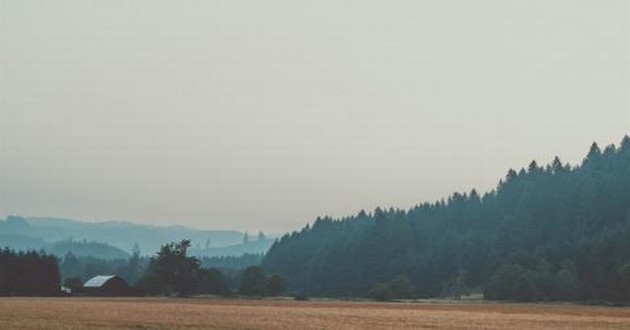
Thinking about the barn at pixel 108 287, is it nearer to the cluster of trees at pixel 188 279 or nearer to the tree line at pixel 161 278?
the tree line at pixel 161 278

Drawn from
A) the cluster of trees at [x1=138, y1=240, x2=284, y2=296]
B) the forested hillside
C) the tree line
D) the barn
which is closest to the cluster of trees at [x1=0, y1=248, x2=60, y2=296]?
the tree line

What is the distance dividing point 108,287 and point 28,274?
1577cm

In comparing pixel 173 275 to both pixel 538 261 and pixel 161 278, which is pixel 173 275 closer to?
pixel 161 278

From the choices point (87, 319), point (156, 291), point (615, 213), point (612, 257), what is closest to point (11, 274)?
point (156, 291)

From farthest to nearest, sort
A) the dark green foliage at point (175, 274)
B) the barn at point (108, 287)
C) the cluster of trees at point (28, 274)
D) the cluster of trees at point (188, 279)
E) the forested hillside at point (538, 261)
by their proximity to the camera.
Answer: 1. the cluster of trees at point (188, 279)
2. the dark green foliage at point (175, 274)
3. the barn at point (108, 287)
4. the cluster of trees at point (28, 274)
5. the forested hillside at point (538, 261)

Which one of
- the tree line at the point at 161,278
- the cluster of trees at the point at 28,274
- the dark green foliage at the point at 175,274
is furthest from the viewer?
the dark green foliage at the point at 175,274

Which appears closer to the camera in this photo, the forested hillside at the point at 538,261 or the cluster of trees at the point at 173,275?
the forested hillside at the point at 538,261

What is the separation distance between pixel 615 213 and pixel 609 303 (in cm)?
7149

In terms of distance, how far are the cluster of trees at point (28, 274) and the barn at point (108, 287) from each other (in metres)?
7.20

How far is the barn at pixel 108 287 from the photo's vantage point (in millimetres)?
155275

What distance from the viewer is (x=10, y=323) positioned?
4706cm

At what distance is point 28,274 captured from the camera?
148625mm

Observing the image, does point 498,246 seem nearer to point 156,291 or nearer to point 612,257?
point 612,257

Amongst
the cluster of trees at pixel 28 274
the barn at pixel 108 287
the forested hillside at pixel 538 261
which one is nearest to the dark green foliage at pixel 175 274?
the barn at pixel 108 287
